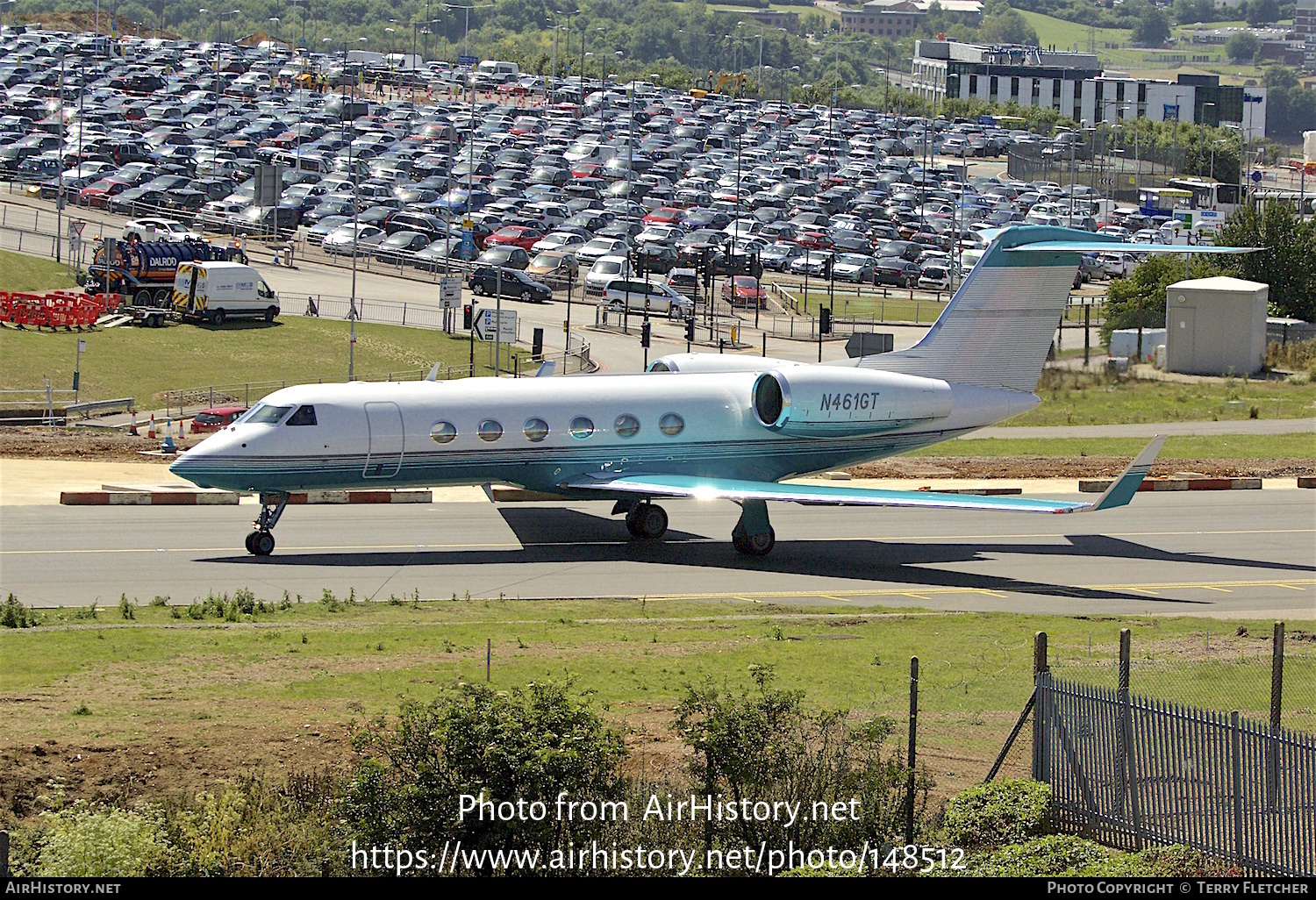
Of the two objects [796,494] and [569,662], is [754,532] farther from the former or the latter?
[569,662]

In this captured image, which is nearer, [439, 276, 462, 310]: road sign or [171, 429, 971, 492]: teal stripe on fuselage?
[171, 429, 971, 492]: teal stripe on fuselage

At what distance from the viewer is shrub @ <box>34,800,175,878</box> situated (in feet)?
47.9

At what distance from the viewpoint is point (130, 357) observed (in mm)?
60531

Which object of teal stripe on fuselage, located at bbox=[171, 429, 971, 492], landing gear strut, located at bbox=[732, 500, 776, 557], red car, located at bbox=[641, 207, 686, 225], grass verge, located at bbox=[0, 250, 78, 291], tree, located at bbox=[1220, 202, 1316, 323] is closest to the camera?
teal stripe on fuselage, located at bbox=[171, 429, 971, 492]

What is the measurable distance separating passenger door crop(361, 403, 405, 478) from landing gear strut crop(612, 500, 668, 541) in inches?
222

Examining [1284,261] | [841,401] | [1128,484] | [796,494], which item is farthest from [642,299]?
[1128,484]

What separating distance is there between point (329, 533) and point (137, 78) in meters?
150

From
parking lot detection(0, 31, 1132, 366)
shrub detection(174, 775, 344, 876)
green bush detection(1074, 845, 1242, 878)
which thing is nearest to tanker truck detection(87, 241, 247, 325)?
parking lot detection(0, 31, 1132, 366)

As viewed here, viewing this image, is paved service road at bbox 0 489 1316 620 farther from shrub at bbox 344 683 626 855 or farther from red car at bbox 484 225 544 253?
red car at bbox 484 225 544 253

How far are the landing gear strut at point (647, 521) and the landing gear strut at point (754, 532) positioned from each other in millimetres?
1840

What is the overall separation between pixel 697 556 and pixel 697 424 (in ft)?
10.7

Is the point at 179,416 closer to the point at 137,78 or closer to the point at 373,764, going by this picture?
the point at 373,764

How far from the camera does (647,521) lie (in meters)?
36.3

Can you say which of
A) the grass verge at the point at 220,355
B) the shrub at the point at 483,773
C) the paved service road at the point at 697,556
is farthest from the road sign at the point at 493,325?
the shrub at the point at 483,773
